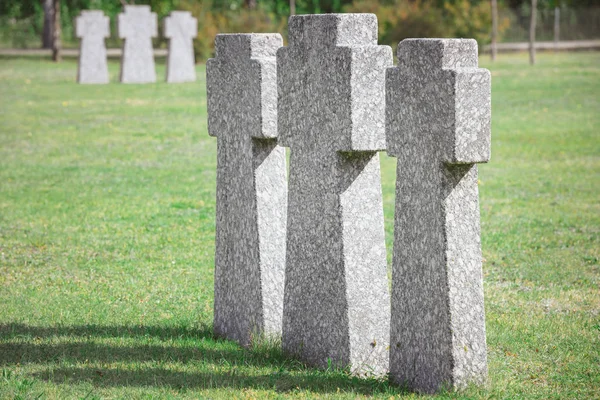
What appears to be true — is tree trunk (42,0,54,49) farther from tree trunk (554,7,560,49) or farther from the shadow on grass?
the shadow on grass

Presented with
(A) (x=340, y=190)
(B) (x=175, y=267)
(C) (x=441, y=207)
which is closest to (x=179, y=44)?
(B) (x=175, y=267)

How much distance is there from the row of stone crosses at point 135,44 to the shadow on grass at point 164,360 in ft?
73.2

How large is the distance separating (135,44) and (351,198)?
24285 millimetres

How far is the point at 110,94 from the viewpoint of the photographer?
81.9 feet

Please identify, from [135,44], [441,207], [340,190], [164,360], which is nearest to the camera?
[441,207]

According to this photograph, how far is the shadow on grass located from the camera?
194 inches

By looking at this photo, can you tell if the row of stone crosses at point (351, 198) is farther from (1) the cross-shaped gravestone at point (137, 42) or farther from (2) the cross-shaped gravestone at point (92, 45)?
(2) the cross-shaped gravestone at point (92, 45)

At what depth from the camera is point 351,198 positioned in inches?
198

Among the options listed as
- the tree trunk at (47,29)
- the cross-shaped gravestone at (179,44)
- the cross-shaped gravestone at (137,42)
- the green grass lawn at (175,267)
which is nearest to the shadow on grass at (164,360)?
the green grass lawn at (175,267)

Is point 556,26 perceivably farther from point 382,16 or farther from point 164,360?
point 164,360

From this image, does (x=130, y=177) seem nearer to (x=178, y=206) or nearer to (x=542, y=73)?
(x=178, y=206)

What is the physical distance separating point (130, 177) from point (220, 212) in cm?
721

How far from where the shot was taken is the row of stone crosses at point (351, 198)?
4523mm

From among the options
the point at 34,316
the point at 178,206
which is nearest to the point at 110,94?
the point at 178,206
